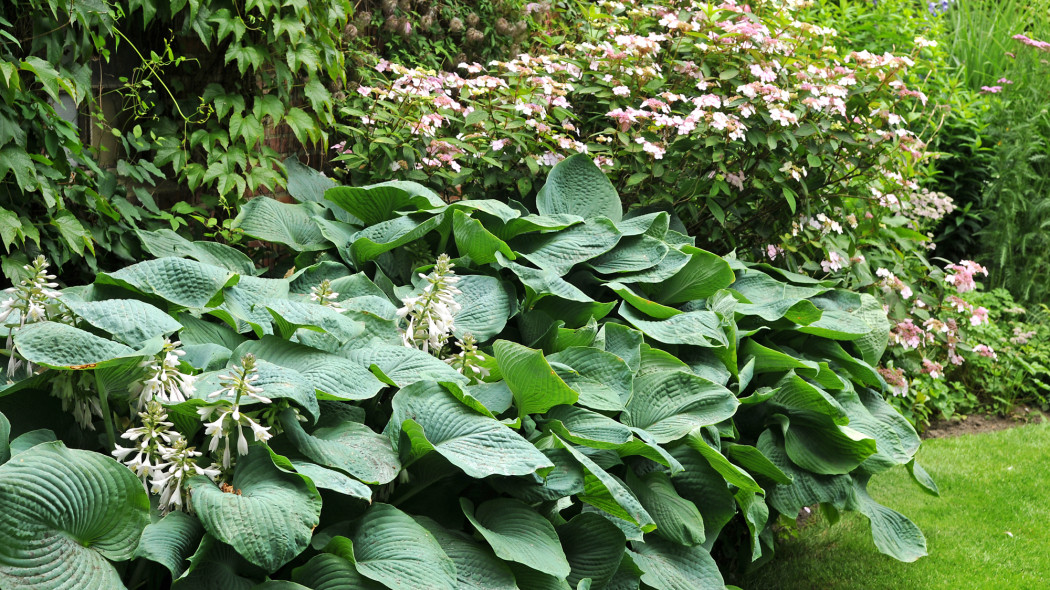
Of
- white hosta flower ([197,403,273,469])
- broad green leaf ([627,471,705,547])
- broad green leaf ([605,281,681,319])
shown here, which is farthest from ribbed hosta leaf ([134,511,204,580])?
broad green leaf ([605,281,681,319])

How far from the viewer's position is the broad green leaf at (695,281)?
2.90 metres

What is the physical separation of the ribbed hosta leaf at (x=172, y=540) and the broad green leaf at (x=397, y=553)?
248mm

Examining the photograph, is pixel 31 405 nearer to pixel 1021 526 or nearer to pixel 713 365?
pixel 713 365

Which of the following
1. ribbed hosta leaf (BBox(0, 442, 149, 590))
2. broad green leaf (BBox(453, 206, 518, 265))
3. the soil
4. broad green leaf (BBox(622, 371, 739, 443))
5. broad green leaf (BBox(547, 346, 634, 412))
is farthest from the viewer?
the soil

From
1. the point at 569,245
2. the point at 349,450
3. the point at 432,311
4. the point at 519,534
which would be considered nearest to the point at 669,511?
the point at 519,534

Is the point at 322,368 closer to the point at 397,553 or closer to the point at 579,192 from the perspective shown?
the point at 397,553

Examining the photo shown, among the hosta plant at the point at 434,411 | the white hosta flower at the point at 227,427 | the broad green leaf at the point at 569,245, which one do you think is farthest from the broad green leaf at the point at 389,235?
the white hosta flower at the point at 227,427

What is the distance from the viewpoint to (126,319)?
5.64ft

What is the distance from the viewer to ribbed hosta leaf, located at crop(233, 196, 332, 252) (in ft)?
9.18

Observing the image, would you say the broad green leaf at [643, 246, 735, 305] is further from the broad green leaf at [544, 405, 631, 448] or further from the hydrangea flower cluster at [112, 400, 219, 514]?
the hydrangea flower cluster at [112, 400, 219, 514]

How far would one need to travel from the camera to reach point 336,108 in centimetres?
395

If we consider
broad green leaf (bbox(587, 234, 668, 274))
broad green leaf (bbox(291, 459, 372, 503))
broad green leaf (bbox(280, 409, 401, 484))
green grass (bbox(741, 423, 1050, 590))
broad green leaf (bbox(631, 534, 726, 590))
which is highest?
broad green leaf (bbox(291, 459, 372, 503))

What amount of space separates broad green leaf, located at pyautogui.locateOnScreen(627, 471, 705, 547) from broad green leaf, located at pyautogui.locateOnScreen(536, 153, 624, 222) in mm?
1233

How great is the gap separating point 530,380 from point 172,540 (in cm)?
80
